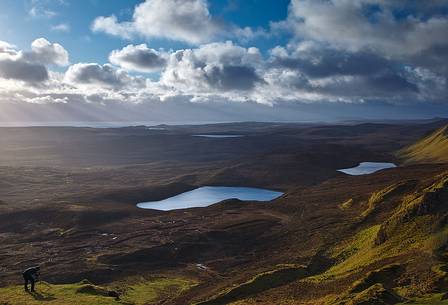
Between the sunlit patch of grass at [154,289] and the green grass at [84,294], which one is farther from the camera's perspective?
the sunlit patch of grass at [154,289]

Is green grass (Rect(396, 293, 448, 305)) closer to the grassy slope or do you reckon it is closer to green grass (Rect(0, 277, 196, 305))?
the grassy slope

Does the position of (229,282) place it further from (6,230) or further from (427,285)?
(6,230)

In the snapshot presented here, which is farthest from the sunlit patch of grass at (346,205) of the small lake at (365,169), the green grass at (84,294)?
the small lake at (365,169)

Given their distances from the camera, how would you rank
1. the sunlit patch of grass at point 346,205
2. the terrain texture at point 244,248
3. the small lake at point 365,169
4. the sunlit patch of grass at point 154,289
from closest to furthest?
the terrain texture at point 244,248 → the sunlit patch of grass at point 154,289 → the sunlit patch of grass at point 346,205 → the small lake at point 365,169

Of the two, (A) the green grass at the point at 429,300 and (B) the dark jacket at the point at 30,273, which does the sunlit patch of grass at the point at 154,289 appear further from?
(A) the green grass at the point at 429,300

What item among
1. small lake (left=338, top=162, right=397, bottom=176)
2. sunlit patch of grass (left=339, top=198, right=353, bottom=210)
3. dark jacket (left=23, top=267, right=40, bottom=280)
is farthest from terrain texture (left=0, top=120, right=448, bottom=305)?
small lake (left=338, top=162, right=397, bottom=176)

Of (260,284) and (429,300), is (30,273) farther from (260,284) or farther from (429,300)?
(429,300)
